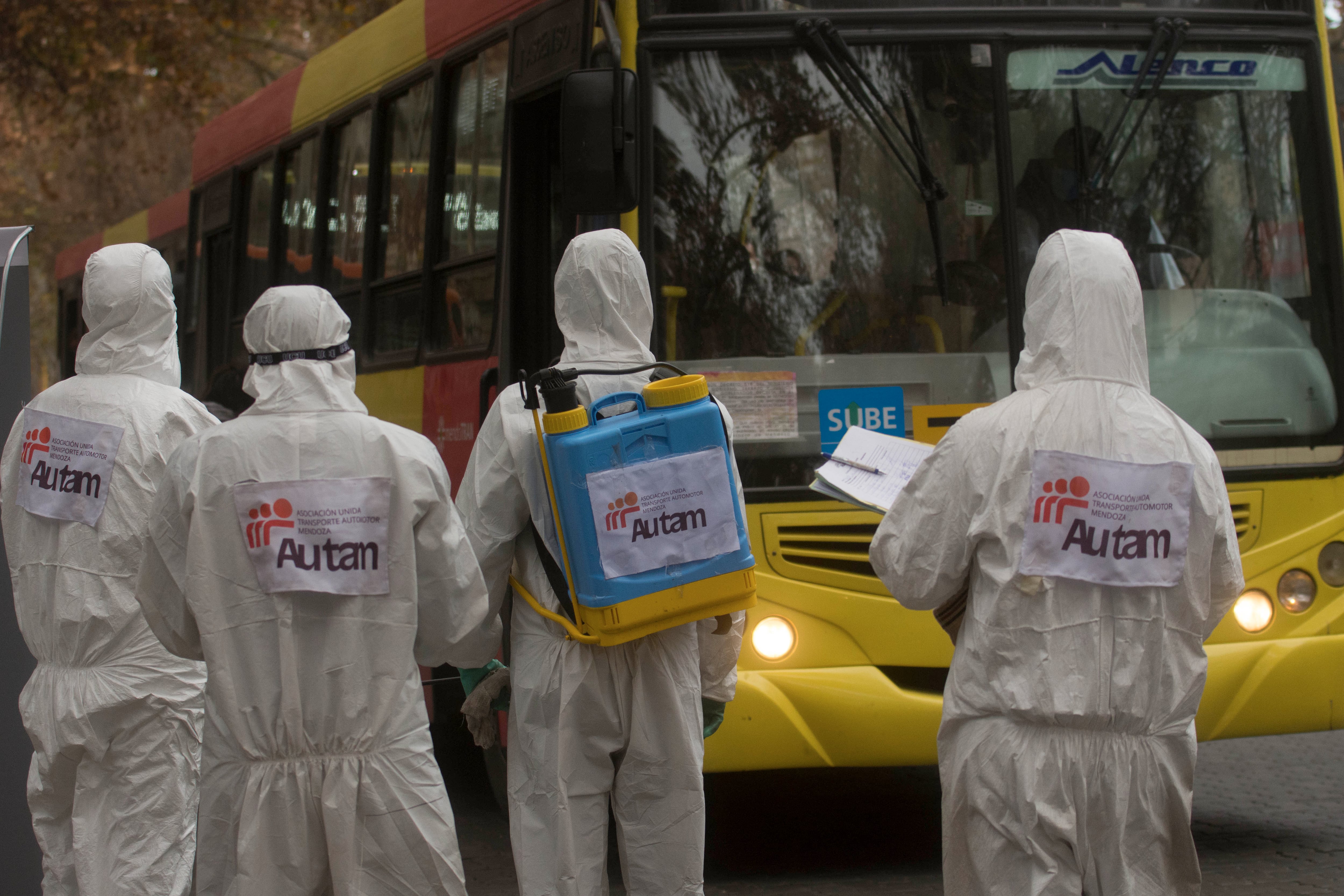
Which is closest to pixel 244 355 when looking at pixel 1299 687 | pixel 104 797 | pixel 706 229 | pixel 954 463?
pixel 706 229

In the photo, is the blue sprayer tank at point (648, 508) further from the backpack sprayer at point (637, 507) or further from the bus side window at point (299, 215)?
the bus side window at point (299, 215)

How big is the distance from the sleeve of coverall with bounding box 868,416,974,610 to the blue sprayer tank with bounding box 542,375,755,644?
0.42 meters

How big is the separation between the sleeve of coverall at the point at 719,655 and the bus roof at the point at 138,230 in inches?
322

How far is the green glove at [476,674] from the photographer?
4363 millimetres

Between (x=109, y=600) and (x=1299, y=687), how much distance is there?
3955 millimetres

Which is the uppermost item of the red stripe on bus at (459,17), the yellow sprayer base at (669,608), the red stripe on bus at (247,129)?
the red stripe on bus at (247,129)

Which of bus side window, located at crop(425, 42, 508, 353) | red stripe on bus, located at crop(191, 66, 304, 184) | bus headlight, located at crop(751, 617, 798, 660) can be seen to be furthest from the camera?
red stripe on bus, located at crop(191, 66, 304, 184)

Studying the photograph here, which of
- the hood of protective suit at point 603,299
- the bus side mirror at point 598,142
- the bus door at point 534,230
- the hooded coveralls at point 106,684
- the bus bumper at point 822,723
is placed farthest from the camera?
the bus door at point 534,230

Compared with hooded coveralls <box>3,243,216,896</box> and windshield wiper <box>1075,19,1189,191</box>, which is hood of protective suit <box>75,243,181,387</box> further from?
windshield wiper <box>1075,19,1189,191</box>

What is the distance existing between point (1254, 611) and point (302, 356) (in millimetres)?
3684

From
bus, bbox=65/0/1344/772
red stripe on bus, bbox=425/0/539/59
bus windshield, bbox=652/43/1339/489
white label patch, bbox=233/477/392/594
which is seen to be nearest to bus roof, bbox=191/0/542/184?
red stripe on bus, bbox=425/0/539/59

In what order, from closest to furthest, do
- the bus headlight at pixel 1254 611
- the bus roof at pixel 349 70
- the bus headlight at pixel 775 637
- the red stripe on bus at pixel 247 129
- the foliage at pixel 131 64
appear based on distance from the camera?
1. the bus headlight at pixel 775 637
2. the bus headlight at pixel 1254 611
3. the bus roof at pixel 349 70
4. the red stripe on bus at pixel 247 129
5. the foliage at pixel 131 64

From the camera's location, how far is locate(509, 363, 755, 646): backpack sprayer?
3.88m

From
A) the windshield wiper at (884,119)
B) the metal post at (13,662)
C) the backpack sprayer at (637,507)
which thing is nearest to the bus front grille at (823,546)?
the windshield wiper at (884,119)
